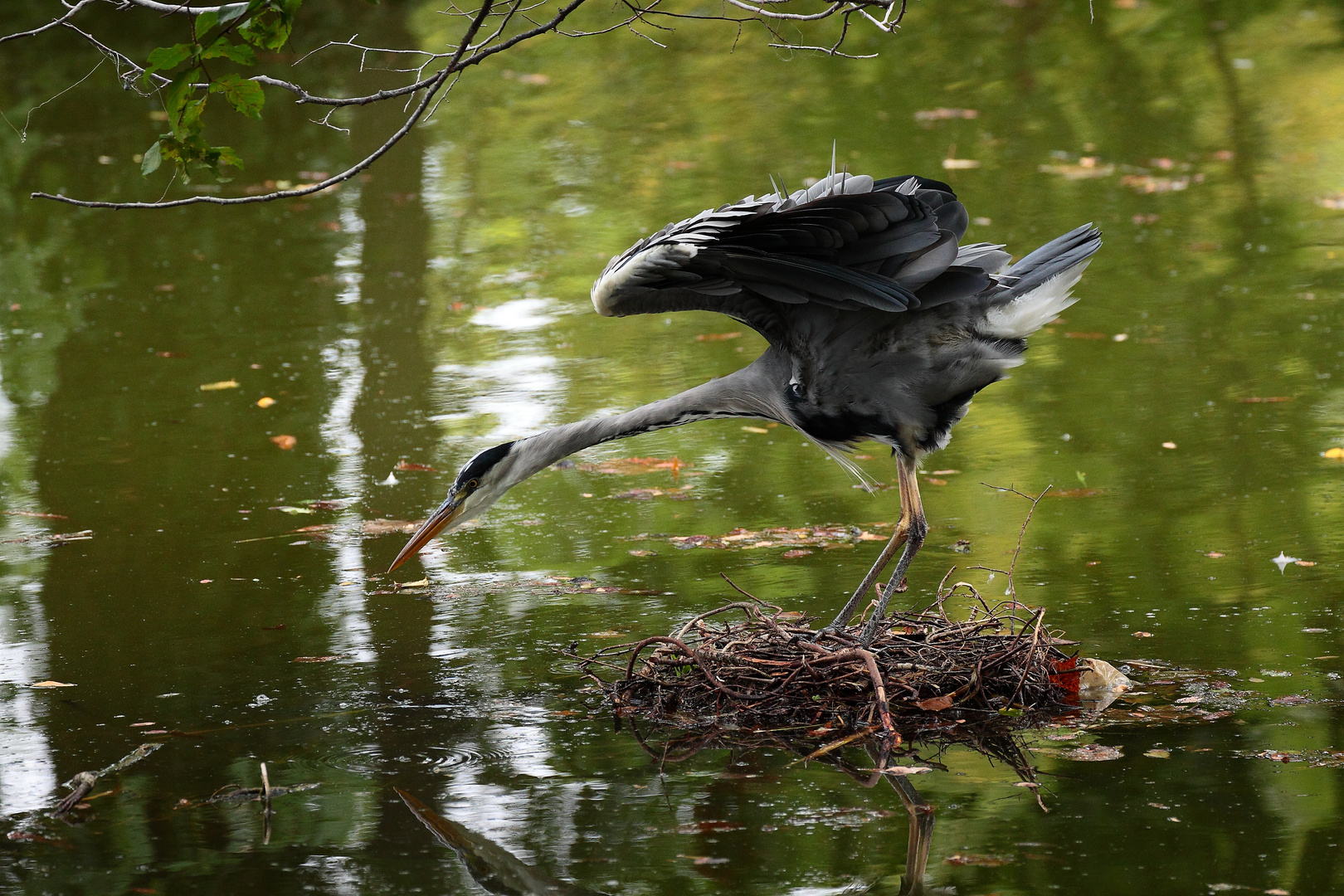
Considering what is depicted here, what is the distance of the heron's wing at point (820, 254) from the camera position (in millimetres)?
5211

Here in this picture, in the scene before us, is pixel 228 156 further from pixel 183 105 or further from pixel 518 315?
pixel 518 315

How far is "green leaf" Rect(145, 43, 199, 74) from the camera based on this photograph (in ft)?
13.4

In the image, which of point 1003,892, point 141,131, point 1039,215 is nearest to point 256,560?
point 1003,892

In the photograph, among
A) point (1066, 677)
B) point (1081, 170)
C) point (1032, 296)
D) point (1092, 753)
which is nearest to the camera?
point (1092, 753)

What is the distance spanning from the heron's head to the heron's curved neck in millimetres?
55

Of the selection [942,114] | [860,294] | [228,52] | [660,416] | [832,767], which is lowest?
[832,767]

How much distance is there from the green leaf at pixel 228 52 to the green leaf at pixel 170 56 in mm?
49

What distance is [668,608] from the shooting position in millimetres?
6465

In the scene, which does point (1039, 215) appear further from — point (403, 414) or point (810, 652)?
point (810, 652)

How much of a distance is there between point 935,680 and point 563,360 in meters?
5.22

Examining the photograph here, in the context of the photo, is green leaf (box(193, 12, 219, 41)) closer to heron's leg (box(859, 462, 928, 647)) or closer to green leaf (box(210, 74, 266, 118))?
green leaf (box(210, 74, 266, 118))

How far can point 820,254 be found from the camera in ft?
17.4

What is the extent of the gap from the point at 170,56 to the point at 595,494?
14.1ft

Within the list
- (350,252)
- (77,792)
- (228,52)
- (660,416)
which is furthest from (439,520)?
(350,252)
